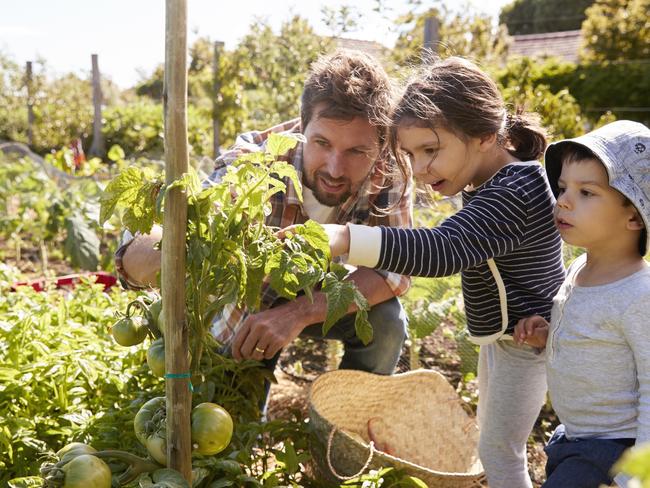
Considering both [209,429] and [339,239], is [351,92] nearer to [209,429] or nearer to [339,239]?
[339,239]

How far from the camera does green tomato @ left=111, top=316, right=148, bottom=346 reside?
124cm

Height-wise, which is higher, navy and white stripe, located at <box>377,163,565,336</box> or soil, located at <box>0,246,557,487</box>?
navy and white stripe, located at <box>377,163,565,336</box>

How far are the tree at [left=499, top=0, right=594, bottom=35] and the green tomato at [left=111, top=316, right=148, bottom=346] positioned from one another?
25.7 m

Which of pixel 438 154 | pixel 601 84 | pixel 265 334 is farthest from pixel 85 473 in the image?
pixel 601 84

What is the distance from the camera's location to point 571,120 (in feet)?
19.0

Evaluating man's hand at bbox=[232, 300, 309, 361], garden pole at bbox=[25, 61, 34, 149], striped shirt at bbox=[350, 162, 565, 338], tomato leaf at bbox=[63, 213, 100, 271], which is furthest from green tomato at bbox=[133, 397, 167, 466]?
garden pole at bbox=[25, 61, 34, 149]

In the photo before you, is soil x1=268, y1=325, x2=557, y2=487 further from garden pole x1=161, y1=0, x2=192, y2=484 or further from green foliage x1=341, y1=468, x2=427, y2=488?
garden pole x1=161, y1=0, x2=192, y2=484

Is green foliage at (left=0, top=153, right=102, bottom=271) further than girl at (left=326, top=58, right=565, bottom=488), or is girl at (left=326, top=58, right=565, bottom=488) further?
green foliage at (left=0, top=153, right=102, bottom=271)

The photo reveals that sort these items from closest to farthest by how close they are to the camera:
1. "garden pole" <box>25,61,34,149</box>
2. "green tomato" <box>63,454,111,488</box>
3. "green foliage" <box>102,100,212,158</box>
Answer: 1. "green tomato" <box>63,454,111,488</box>
2. "garden pole" <box>25,61,34,149</box>
3. "green foliage" <box>102,100,212,158</box>

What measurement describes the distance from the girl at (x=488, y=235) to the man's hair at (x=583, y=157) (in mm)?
91

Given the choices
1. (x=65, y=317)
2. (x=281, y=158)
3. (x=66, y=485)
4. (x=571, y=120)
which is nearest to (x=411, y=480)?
(x=66, y=485)

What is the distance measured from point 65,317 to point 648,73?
13.0 metres

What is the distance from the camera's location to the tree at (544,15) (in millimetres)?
26297

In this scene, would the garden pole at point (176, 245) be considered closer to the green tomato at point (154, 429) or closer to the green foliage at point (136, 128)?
the green tomato at point (154, 429)
